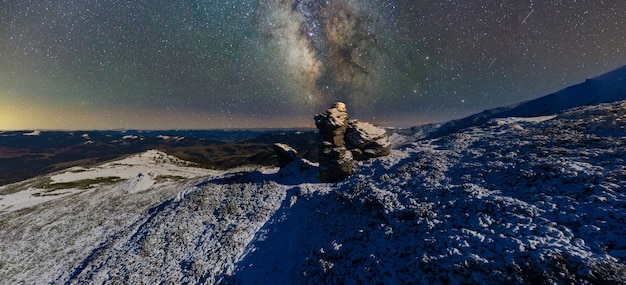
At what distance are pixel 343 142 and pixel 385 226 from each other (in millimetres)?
19435

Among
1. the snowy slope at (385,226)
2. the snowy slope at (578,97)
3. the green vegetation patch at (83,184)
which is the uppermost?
the snowy slope at (578,97)

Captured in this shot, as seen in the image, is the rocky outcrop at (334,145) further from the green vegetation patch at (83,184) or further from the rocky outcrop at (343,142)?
the green vegetation patch at (83,184)

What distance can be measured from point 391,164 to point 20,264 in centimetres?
4102

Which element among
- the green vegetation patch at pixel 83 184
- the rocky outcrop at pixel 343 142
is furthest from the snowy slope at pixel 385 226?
the green vegetation patch at pixel 83 184

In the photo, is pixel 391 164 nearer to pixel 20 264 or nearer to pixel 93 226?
pixel 93 226

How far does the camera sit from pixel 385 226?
16969 millimetres

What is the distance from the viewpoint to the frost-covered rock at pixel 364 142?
118ft

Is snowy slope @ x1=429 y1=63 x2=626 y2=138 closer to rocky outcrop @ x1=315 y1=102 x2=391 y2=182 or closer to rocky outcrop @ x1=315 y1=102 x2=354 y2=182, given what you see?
rocky outcrop @ x1=315 y1=102 x2=391 y2=182

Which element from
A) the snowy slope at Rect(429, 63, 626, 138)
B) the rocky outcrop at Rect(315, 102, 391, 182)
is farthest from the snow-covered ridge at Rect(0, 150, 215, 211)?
the snowy slope at Rect(429, 63, 626, 138)

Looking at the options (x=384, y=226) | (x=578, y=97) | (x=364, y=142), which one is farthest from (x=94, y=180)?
(x=578, y=97)

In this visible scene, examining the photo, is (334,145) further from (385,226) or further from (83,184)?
(83,184)

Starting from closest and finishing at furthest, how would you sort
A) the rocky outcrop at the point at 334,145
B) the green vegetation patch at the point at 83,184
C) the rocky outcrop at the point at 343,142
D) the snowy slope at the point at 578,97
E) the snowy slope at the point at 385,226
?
the snowy slope at the point at 385,226, the rocky outcrop at the point at 334,145, the rocky outcrop at the point at 343,142, the green vegetation patch at the point at 83,184, the snowy slope at the point at 578,97

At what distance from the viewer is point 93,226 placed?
2873 cm

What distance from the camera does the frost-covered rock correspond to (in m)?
36.0
